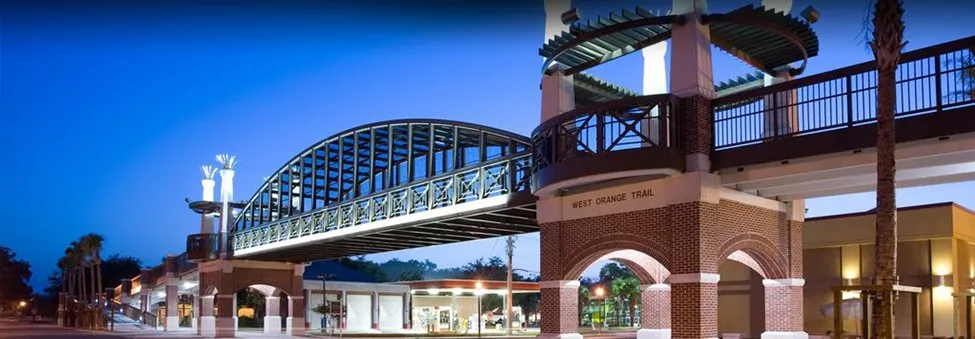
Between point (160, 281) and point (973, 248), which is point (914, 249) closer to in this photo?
point (973, 248)

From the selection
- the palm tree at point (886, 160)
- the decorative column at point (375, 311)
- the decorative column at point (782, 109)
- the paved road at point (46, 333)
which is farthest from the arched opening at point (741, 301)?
the decorative column at point (375, 311)

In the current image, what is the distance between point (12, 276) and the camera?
563ft

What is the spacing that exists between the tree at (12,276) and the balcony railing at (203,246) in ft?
385

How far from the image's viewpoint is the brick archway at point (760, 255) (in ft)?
88.3

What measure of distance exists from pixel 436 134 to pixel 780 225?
22957mm

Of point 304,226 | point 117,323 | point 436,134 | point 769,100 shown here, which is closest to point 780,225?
point 769,100


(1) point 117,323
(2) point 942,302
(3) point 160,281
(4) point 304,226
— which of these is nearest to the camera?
(2) point 942,302

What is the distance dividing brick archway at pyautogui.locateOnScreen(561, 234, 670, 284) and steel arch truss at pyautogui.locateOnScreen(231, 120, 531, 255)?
181 inches

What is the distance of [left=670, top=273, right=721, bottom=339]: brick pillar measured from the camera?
2517 cm

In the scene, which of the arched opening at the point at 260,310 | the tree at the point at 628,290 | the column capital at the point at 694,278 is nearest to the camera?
the column capital at the point at 694,278

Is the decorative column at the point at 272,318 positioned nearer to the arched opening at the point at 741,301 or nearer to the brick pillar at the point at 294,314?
the brick pillar at the point at 294,314

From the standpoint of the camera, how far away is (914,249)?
39000mm

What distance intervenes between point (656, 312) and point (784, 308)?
6.18m

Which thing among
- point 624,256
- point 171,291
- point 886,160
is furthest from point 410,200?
point 171,291
